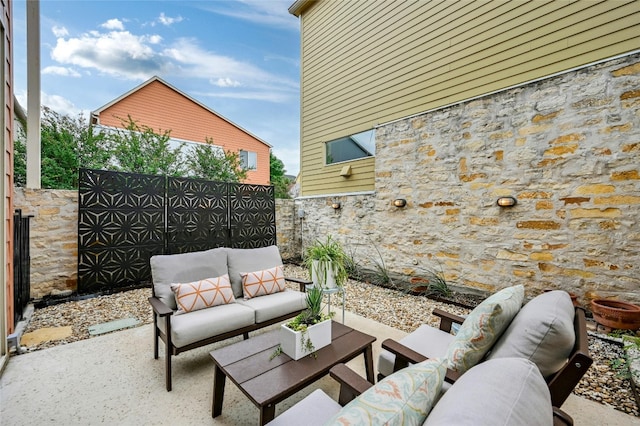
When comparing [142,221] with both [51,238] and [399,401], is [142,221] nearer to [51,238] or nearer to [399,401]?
[51,238]

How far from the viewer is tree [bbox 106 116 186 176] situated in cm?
755

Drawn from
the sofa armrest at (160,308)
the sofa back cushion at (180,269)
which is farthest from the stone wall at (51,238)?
the sofa armrest at (160,308)

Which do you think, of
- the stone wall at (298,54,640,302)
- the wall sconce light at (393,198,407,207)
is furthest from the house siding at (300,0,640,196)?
the wall sconce light at (393,198,407,207)

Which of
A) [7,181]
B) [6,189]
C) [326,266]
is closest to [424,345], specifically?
[326,266]

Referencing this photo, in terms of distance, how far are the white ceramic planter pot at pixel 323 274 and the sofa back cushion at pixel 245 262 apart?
626 mm

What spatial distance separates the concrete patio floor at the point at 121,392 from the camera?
1904 millimetres

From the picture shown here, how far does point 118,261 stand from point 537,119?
6.88 metres

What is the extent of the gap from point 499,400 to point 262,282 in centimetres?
272

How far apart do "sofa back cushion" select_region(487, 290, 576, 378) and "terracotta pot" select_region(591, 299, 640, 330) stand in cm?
267

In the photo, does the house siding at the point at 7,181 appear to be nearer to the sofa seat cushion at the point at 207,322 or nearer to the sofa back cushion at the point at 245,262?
the sofa seat cushion at the point at 207,322

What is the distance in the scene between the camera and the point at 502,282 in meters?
4.10

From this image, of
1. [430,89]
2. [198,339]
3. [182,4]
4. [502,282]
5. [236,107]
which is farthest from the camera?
[236,107]

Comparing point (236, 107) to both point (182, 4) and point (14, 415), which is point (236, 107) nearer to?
point (182, 4)

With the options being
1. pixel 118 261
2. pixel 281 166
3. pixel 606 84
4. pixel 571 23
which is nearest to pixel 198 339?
pixel 118 261
